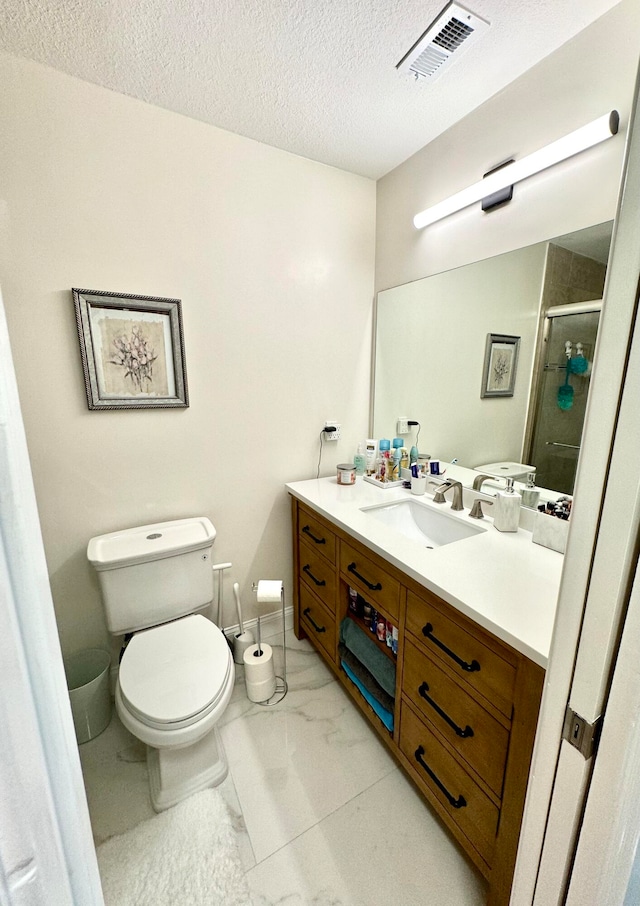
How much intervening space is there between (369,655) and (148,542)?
0.99 m

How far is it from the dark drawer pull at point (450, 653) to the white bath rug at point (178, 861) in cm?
88

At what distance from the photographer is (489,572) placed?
3.61ft

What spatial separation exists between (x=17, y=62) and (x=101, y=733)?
246cm

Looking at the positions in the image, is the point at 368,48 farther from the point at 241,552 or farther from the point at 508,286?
the point at 241,552

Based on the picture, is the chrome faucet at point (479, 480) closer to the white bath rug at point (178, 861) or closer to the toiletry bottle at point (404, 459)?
the toiletry bottle at point (404, 459)

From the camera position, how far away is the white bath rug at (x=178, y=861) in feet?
3.40

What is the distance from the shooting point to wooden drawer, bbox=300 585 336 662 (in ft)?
5.54

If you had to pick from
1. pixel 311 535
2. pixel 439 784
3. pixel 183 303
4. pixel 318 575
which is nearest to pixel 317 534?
pixel 311 535

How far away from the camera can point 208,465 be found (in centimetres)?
175

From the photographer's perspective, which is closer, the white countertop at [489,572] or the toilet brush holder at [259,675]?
the white countertop at [489,572]

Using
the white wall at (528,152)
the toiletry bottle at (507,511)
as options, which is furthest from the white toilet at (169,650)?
the white wall at (528,152)

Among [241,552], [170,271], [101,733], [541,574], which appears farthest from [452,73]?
[101,733]

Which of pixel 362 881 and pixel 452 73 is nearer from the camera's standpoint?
pixel 362 881

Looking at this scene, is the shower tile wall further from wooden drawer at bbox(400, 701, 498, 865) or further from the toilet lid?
the toilet lid
